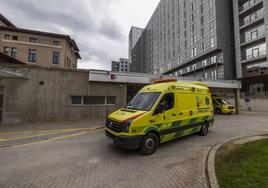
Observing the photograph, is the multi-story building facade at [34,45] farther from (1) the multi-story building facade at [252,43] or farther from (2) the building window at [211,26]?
(1) the multi-story building facade at [252,43]

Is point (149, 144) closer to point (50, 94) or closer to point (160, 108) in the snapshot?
point (160, 108)

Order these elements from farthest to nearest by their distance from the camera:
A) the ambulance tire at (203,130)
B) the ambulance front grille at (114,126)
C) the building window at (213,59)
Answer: the building window at (213,59) < the ambulance tire at (203,130) < the ambulance front grille at (114,126)

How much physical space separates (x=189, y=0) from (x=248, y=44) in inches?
852

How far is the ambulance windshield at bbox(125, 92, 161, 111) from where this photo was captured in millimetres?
5160

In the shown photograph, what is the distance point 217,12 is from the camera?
32188mm

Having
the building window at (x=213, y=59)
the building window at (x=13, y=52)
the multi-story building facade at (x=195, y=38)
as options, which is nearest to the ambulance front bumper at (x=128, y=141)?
the building window at (x=13, y=52)

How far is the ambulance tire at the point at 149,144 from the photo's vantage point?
4.75 m

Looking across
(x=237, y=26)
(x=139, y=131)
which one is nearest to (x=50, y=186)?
(x=139, y=131)

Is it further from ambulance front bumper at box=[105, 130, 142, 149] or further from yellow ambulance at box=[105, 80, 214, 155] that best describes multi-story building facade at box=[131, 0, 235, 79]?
ambulance front bumper at box=[105, 130, 142, 149]

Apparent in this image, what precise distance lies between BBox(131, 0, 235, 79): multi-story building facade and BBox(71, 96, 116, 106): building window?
3167cm

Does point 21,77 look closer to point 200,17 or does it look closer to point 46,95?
point 46,95

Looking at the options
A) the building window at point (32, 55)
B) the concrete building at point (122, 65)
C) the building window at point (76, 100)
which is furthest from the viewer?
the concrete building at point (122, 65)

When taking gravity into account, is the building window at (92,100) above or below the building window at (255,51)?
below

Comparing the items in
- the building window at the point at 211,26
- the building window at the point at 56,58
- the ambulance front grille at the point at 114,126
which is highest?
the building window at the point at 211,26
